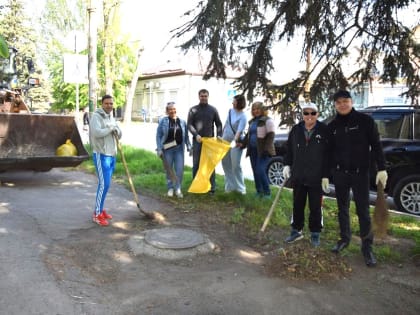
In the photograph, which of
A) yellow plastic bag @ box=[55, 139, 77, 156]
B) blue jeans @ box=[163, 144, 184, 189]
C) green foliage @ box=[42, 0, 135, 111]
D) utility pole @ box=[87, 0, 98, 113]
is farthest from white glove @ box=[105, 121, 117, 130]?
green foliage @ box=[42, 0, 135, 111]

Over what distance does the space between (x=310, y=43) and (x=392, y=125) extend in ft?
7.48

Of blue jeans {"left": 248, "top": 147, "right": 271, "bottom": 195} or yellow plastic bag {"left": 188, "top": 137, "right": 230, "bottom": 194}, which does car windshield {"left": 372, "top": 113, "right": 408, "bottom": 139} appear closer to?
blue jeans {"left": 248, "top": 147, "right": 271, "bottom": 195}

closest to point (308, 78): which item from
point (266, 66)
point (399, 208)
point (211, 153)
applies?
point (266, 66)

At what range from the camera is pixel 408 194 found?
716 centimetres

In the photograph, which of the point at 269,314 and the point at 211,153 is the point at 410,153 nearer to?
the point at 211,153

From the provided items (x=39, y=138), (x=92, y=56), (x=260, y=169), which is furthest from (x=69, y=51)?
(x=260, y=169)

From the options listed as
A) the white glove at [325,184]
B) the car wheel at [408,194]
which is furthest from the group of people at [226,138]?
the car wheel at [408,194]

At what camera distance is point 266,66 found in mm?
6539

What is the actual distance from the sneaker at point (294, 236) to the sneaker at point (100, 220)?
7.67ft

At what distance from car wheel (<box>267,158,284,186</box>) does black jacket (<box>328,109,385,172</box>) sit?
14.2ft

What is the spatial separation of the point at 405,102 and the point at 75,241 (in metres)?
4.72

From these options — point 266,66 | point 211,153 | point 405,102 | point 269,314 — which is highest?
point 266,66

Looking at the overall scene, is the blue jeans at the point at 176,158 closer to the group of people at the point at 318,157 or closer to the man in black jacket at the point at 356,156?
the group of people at the point at 318,157

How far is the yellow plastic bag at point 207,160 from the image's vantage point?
23.5ft
